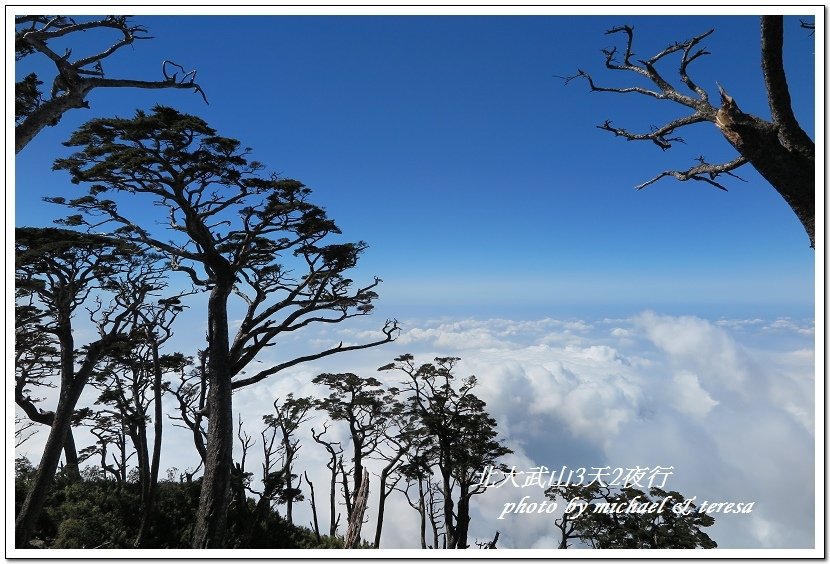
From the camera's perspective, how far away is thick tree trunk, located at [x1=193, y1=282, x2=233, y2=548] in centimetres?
790

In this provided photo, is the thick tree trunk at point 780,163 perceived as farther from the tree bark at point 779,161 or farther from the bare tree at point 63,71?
the bare tree at point 63,71

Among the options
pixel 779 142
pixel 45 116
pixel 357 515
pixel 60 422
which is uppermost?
pixel 45 116

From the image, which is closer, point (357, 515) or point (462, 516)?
point (357, 515)

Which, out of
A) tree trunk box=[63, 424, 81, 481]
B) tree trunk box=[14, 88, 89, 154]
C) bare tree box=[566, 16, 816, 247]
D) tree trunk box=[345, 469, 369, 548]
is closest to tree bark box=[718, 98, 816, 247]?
bare tree box=[566, 16, 816, 247]

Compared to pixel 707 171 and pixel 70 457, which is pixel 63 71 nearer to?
pixel 707 171

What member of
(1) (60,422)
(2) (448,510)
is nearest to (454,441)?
(2) (448,510)

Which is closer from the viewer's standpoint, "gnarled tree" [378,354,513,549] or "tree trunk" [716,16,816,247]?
"tree trunk" [716,16,816,247]

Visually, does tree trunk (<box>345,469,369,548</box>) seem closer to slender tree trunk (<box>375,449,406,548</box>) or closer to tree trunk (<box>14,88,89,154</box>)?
tree trunk (<box>14,88,89,154</box>)

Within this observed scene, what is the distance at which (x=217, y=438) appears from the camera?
26.9 feet

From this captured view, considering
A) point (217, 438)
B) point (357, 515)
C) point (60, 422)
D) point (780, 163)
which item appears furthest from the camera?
point (60, 422)

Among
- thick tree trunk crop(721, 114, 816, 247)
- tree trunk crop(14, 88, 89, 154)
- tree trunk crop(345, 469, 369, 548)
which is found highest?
tree trunk crop(14, 88, 89, 154)

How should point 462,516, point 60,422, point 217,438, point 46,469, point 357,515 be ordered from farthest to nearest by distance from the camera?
point 462,516
point 60,422
point 46,469
point 217,438
point 357,515

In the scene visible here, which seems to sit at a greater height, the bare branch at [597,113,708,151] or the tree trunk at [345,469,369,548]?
the bare branch at [597,113,708,151]

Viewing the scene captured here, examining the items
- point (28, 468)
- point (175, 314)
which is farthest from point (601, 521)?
point (28, 468)
